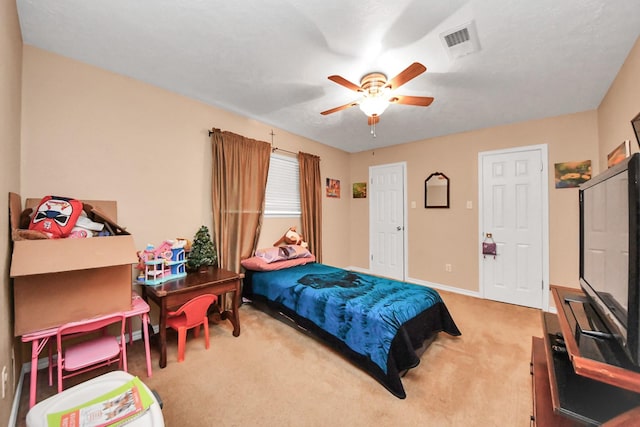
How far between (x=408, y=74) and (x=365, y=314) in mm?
1798

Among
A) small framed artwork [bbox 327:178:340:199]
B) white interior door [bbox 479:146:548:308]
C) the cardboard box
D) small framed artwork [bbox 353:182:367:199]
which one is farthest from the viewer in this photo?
small framed artwork [bbox 353:182:367:199]

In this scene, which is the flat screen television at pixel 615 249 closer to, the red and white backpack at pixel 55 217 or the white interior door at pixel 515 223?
the white interior door at pixel 515 223

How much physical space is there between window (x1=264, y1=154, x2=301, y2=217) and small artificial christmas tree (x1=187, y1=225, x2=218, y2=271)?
107cm

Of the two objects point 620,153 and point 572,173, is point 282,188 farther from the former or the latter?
point 572,173

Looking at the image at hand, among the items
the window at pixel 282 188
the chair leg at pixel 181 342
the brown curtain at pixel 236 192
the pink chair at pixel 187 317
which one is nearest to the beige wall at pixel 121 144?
the brown curtain at pixel 236 192

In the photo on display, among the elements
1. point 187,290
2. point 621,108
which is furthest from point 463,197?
point 187,290

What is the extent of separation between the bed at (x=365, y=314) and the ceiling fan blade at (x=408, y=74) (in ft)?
5.71

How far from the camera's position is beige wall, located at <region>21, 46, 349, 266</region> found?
197cm

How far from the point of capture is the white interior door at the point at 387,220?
14.6ft

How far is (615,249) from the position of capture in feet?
3.10

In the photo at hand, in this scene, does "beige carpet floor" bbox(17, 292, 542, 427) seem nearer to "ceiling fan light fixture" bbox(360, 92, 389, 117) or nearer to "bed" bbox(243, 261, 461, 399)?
"bed" bbox(243, 261, 461, 399)

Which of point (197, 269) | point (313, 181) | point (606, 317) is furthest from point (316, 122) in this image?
point (606, 317)

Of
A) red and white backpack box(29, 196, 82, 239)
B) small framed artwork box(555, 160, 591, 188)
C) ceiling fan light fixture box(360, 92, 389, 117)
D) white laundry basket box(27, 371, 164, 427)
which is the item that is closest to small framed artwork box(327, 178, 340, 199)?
ceiling fan light fixture box(360, 92, 389, 117)

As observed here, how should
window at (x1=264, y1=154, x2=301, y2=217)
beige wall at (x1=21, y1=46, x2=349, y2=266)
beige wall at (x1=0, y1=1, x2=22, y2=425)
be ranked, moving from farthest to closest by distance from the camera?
→ 1. window at (x1=264, y1=154, x2=301, y2=217)
2. beige wall at (x1=21, y1=46, x2=349, y2=266)
3. beige wall at (x1=0, y1=1, x2=22, y2=425)
